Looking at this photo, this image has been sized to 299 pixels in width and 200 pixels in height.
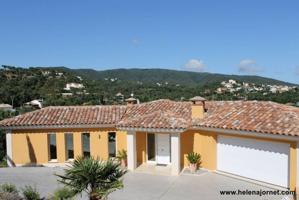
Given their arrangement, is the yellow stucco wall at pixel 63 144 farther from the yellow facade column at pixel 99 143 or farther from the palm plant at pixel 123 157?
the palm plant at pixel 123 157

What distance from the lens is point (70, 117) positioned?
2177cm

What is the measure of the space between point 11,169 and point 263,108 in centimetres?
1589

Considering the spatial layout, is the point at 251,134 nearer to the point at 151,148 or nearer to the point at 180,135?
the point at 180,135

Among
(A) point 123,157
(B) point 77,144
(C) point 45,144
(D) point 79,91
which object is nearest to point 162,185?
(A) point 123,157

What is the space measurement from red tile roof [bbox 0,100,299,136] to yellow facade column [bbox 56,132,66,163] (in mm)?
914

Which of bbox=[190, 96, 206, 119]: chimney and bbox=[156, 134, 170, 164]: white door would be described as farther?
bbox=[156, 134, 170, 164]: white door

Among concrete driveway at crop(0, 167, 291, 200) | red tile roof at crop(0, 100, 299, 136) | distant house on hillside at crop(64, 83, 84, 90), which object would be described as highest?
distant house on hillside at crop(64, 83, 84, 90)

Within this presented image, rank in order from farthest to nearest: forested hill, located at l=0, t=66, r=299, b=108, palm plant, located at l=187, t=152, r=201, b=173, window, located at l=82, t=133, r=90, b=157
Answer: forested hill, located at l=0, t=66, r=299, b=108
window, located at l=82, t=133, r=90, b=157
palm plant, located at l=187, t=152, r=201, b=173

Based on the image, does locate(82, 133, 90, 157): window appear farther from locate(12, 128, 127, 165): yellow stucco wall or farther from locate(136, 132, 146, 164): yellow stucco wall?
locate(136, 132, 146, 164): yellow stucco wall

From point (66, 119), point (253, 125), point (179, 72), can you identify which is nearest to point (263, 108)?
point (253, 125)

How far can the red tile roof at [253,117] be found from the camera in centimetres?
1519

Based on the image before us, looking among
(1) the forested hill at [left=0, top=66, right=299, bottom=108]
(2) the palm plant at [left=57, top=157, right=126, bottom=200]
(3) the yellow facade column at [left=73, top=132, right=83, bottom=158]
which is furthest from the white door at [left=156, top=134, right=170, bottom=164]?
(1) the forested hill at [left=0, top=66, right=299, bottom=108]

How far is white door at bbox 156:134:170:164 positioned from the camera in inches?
798

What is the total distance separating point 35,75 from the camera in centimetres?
7700
